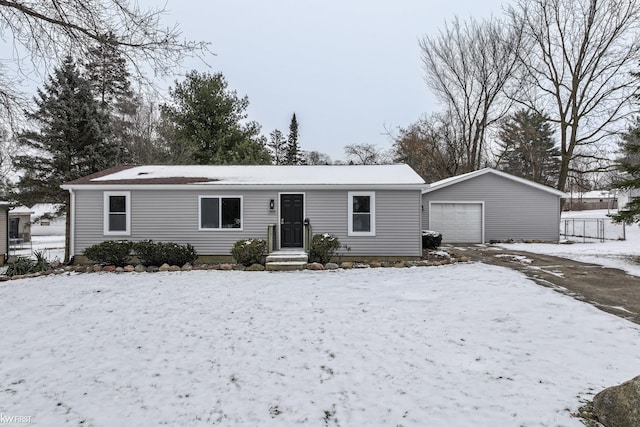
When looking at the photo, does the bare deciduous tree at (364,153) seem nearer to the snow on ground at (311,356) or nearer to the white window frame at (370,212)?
Answer: the white window frame at (370,212)

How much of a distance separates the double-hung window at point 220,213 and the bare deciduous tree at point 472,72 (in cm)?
1935

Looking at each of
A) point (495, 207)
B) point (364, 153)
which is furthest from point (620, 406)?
point (364, 153)

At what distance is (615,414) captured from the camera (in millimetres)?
2801

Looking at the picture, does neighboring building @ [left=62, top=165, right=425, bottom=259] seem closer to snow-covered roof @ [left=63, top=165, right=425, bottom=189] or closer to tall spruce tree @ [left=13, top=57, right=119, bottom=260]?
snow-covered roof @ [left=63, top=165, right=425, bottom=189]

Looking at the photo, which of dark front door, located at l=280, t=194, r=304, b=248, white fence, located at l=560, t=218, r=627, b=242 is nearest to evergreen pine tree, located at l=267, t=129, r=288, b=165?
white fence, located at l=560, t=218, r=627, b=242

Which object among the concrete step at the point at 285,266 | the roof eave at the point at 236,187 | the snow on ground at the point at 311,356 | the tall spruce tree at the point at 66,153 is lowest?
the snow on ground at the point at 311,356

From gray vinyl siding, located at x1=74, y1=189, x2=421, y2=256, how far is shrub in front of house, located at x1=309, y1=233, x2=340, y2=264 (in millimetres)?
841

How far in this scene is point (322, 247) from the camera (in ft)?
34.4

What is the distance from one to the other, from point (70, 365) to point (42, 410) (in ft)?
3.14

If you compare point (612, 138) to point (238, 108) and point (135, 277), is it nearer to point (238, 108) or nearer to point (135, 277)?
point (238, 108)

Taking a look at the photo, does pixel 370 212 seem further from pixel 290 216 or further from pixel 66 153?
pixel 66 153

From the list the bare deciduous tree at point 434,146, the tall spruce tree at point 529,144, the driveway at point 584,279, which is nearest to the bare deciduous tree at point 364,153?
the bare deciduous tree at point 434,146

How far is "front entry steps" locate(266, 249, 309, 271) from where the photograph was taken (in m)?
10.0

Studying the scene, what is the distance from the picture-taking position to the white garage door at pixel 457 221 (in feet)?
57.5
